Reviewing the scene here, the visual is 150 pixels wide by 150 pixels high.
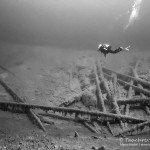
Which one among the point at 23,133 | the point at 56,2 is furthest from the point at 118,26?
the point at 23,133

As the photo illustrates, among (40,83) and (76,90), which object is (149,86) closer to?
(76,90)

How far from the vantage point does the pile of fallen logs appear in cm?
777

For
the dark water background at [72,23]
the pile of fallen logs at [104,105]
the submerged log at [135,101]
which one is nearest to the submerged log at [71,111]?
the pile of fallen logs at [104,105]

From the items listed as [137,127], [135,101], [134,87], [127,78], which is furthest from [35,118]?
[127,78]

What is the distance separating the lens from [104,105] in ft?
29.3

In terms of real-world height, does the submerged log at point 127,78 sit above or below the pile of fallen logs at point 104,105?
above

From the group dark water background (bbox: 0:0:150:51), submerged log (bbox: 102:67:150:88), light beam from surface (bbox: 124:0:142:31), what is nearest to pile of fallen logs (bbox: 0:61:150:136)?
submerged log (bbox: 102:67:150:88)

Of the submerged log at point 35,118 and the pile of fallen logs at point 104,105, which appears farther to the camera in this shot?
the pile of fallen logs at point 104,105

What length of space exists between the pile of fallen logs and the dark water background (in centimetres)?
334

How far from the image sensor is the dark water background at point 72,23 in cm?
1337

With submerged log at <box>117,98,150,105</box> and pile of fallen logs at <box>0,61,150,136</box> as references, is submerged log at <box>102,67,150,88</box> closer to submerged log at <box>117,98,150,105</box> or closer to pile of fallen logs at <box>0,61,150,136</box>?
pile of fallen logs at <box>0,61,150,136</box>

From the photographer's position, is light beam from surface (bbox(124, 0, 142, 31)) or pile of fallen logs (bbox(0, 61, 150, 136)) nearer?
pile of fallen logs (bbox(0, 61, 150, 136))

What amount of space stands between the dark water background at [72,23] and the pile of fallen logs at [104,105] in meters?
3.34

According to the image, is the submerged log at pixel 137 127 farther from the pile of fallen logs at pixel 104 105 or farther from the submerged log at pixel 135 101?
the submerged log at pixel 135 101
